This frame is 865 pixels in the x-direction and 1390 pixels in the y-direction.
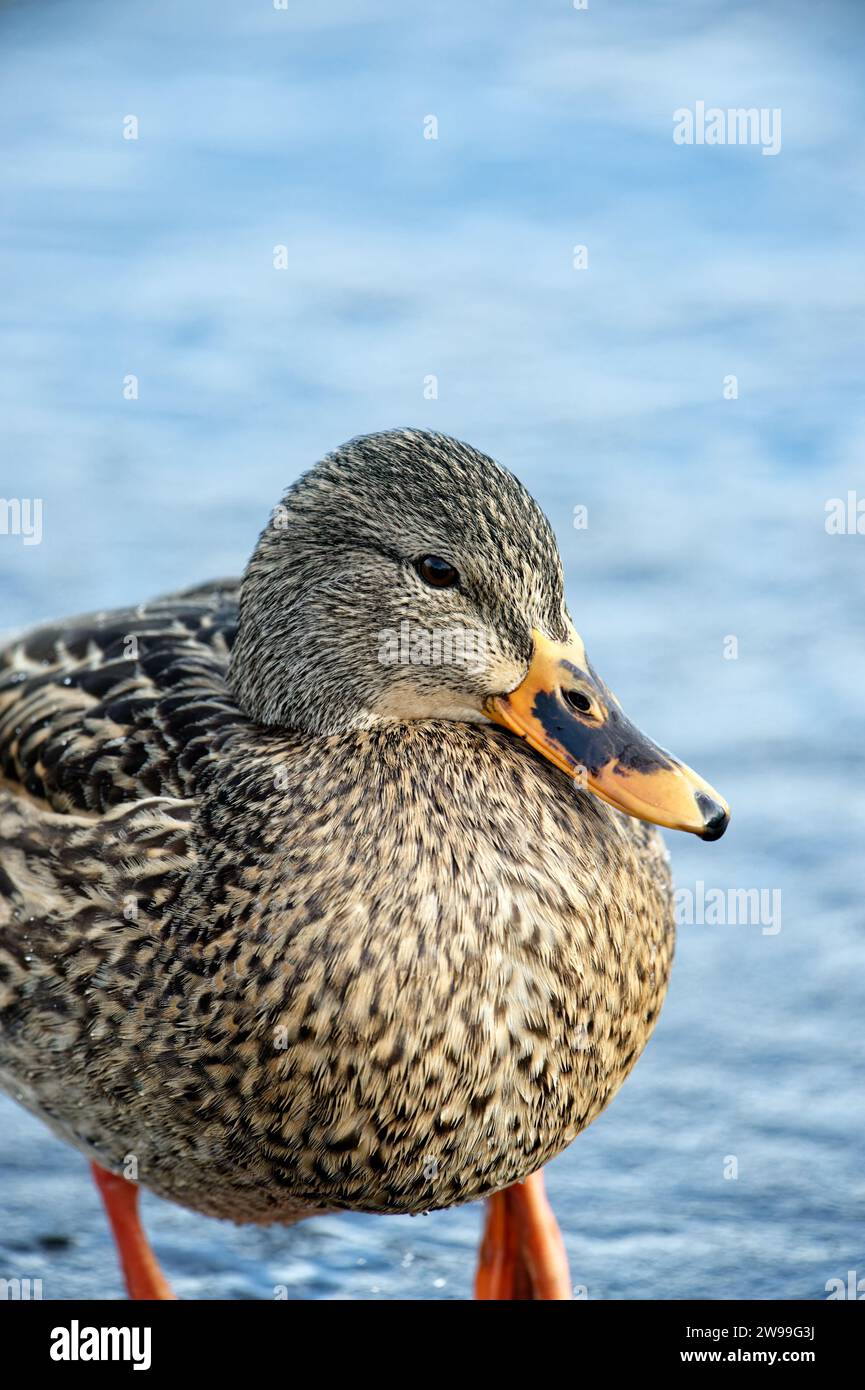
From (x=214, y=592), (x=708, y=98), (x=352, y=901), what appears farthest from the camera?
(x=708, y=98)

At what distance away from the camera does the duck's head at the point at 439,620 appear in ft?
9.93

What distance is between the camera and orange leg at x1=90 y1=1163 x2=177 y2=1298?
368 cm

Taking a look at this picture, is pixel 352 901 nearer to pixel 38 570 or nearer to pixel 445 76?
pixel 38 570

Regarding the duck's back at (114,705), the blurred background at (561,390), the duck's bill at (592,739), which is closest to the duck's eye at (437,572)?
the duck's bill at (592,739)

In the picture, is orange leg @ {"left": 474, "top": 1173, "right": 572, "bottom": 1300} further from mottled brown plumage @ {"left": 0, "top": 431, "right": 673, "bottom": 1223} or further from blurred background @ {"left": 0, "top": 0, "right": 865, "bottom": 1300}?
mottled brown plumage @ {"left": 0, "top": 431, "right": 673, "bottom": 1223}

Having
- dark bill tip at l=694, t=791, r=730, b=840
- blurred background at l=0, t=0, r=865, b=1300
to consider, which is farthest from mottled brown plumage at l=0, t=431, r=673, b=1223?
blurred background at l=0, t=0, r=865, b=1300

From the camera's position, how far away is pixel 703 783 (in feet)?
10.0

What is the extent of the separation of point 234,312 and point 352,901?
516 cm

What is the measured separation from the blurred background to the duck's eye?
158 cm

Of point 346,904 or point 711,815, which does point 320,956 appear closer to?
point 346,904

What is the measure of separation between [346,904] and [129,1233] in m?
1.15

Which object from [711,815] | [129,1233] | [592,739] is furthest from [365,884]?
[129,1233]

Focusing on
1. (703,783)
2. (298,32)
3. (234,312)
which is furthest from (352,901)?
(298,32)

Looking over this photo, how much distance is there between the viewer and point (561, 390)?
23.7 ft
